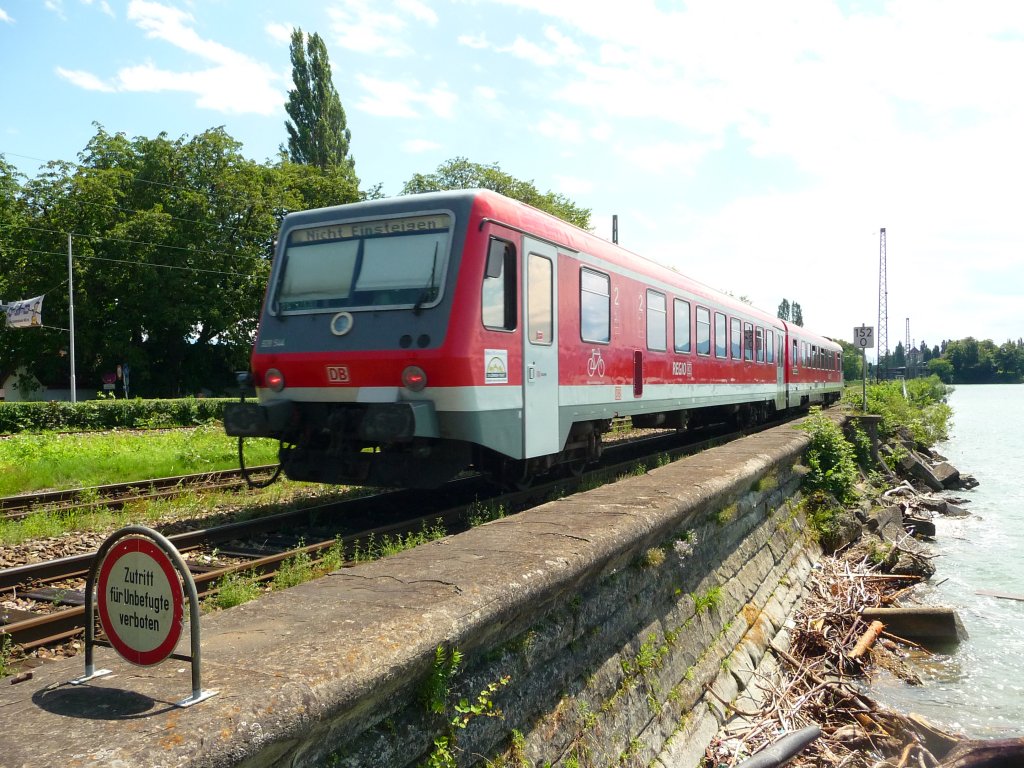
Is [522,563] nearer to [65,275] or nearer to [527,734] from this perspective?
[527,734]

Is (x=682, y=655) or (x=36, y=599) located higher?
(x=36, y=599)

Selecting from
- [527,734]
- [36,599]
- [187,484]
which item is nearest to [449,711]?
[527,734]

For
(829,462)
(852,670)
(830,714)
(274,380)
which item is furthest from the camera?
(829,462)

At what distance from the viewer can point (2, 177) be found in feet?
127

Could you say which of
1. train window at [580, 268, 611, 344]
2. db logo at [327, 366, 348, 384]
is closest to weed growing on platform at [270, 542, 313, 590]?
db logo at [327, 366, 348, 384]

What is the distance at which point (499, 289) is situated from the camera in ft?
23.7

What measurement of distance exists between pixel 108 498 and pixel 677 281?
8379mm

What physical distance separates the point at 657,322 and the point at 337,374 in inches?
209

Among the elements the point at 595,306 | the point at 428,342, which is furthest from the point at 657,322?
the point at 428,342

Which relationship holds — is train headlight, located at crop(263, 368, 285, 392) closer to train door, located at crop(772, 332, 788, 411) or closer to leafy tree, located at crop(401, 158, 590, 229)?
train door, located at crop(772, 332, 788, 411)

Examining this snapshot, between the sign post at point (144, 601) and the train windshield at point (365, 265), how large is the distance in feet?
15.3

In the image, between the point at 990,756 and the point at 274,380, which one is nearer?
the point at 990,756

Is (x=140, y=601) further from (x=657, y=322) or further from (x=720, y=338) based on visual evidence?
(x=720, y=338)

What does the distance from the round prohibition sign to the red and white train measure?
411cm
